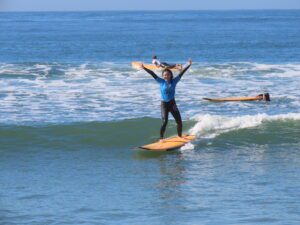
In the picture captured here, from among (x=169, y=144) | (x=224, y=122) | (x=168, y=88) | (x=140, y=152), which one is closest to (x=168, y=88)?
(x=168, y=88)

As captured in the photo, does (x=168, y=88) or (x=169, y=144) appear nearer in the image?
(x=168, y=88)

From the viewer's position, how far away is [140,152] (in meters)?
15.4

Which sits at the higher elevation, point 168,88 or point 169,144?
point 168,88

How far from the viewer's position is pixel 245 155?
15.1 metres

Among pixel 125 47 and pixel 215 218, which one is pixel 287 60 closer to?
pixel 125 47

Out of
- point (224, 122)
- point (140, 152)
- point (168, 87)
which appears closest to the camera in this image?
point (168, 87)

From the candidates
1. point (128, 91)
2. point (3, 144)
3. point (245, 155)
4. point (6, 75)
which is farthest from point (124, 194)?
point (6, 75)

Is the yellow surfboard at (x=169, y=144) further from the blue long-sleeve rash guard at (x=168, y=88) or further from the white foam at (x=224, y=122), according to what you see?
the white foam at (x=224, y=122)

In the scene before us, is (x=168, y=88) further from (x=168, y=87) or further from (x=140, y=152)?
(x=140, y=152)

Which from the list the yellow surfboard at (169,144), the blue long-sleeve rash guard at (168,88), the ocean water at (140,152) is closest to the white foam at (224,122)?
the ocean water at (140,152)

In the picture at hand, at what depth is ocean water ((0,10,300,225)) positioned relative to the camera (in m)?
11.0

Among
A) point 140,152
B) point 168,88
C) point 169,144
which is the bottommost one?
point 140,152

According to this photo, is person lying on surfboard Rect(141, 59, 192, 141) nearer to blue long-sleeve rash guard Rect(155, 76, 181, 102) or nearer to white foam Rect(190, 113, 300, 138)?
blue long-sleeve rash guard Rect(155, 76, 181, 102)

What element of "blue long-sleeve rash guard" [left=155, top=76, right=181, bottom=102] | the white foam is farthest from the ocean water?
"blue long-sleeve rash guard" [left=155, top=76, right=181, bottom=102]
